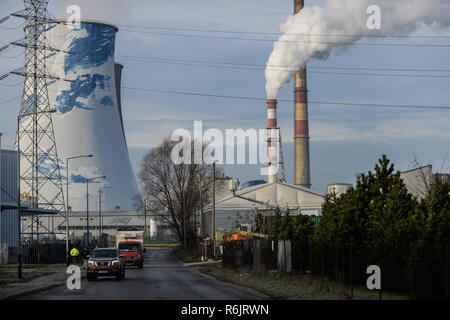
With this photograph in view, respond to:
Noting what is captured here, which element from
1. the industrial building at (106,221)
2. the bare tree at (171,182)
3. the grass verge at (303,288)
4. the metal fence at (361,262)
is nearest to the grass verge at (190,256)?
the bare tree at (171,182)

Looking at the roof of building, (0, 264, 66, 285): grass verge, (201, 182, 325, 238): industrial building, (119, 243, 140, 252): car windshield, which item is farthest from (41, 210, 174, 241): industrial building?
(0, 264, 66, 285): grass verge

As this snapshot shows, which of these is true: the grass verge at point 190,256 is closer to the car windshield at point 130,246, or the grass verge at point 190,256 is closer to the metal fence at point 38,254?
the metal fence at point 38,254

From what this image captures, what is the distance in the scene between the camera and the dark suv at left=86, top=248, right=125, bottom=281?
111 feet

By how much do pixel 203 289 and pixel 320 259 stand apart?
436 cm

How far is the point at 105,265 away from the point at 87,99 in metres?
49.6

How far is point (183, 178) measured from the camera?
81.1 meters

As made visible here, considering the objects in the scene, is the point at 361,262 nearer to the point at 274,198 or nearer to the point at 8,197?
the point at 8,197

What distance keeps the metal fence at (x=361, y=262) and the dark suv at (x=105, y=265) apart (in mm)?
6444

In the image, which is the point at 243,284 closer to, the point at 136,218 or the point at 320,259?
the point at 320,259

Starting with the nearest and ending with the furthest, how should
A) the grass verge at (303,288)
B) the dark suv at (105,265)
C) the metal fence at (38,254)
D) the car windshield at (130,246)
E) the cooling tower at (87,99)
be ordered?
the grass verge at (303,288) → the dark suv at (105,265) → the car windshield at (130,246) → the metal fence at (38,254) → the cooling tower at (87,99)

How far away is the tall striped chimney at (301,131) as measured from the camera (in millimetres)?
100625

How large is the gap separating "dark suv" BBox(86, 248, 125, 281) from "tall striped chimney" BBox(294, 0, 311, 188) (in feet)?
220

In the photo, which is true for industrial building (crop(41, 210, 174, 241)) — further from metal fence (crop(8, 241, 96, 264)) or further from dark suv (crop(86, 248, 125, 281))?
dark suv (crop(86, 248, 125, 281))

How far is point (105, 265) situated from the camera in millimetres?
33906
